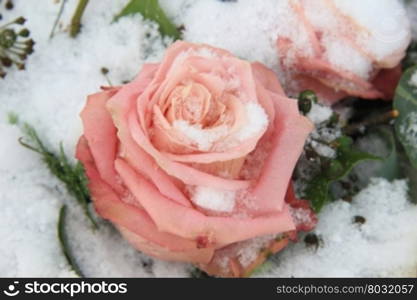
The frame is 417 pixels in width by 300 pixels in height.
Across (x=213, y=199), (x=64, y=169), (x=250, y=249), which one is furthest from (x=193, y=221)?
(x=64, y=169)

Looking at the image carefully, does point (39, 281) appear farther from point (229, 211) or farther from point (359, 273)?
point (359, 273)

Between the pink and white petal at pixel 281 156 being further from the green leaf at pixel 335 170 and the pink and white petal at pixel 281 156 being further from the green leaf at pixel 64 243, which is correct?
the green leaf at pixel 64 243

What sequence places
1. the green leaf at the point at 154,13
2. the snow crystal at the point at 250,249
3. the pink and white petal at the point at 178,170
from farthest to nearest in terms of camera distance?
the green leaf at the point at 154,13, the snow crystal at the point at 250,249, the pink and white petal at the point at 178,170

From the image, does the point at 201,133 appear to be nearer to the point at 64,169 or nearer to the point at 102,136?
the point at 102,136

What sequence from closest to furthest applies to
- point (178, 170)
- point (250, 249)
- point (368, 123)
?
point (178, 170)
point (250, 249)
point (368, 123)

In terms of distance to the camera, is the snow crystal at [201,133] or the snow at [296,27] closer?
the snow crystal at [201,133]

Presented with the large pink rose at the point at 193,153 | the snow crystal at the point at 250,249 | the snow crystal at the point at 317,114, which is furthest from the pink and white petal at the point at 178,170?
the snow crystal at the point at 317,114
